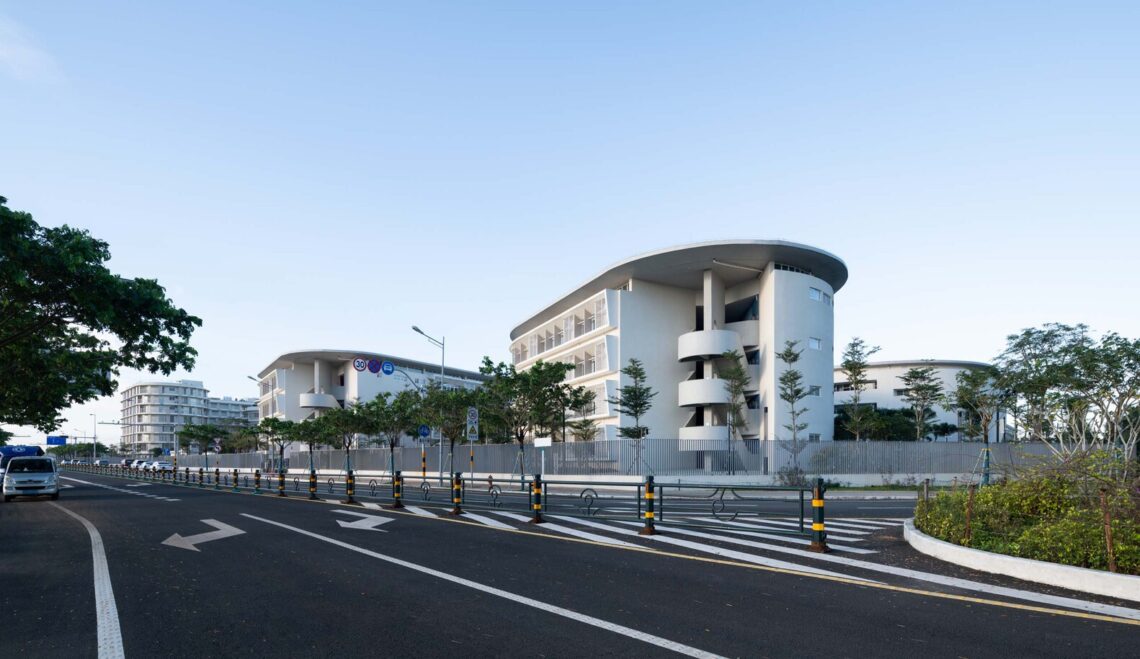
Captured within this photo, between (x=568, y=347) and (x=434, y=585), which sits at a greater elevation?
(x=568, y=347)

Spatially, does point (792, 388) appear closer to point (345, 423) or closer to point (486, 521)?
point (486, 521)

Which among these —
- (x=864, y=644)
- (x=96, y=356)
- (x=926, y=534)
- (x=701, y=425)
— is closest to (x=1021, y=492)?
(x=926, y=534)

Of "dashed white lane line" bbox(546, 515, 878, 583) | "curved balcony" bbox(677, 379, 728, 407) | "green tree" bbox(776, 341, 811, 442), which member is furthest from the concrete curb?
"curved balcony" bbox(677, 379, 728, 407)

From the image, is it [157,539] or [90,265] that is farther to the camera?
[90,265]

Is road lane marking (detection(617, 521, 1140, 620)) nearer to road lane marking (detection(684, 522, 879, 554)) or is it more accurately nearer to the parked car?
road lane marking (detection(684, 522, 879, 554))

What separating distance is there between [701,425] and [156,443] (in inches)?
6645

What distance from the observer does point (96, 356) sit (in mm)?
29078

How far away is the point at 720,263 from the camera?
45.2 m

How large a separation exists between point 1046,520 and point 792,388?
3106 cm

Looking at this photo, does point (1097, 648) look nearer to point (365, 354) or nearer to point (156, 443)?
point (365, 354)

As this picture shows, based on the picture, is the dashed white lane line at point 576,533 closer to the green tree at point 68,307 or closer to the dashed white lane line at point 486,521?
the dashed white lane line at point 486,521

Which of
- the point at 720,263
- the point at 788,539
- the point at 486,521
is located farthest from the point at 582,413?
the point at 788,539

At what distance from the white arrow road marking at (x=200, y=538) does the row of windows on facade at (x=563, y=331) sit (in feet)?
113

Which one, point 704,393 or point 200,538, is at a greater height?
point 704,393
